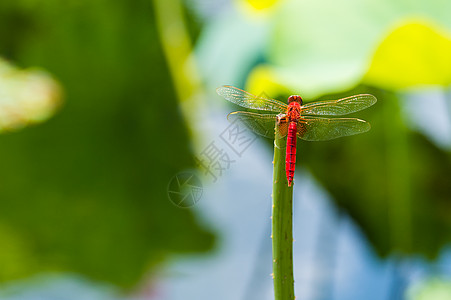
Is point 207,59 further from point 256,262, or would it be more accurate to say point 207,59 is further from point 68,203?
point 68,203

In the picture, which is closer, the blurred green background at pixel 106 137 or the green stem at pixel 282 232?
the green stem at pixel 282 232

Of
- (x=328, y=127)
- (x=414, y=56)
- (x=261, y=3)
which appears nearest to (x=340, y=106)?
(x=328, y=127)

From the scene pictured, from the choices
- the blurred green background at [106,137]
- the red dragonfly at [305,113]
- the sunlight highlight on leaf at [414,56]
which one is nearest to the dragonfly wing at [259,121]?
the red dragonfly at [305,113]

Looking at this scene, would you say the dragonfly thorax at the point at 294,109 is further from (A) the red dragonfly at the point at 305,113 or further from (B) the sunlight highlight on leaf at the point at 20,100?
(B) the sunlight highlight on leaf at the point at 20,100

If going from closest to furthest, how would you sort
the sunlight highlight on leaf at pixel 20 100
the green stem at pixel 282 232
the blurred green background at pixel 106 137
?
the green stem at pixel 282 232, the sunlight highlight on leaf at pixel 20 100, the blurred green background at pixel 106 137

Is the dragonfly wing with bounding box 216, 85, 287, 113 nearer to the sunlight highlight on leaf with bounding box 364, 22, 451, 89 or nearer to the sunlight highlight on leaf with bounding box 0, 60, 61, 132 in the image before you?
the sunlight highlight on leaf with bounding box 364, 22, 451, 89
